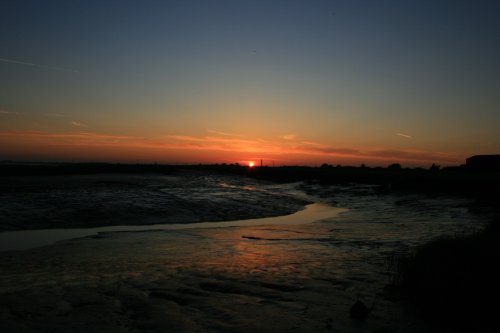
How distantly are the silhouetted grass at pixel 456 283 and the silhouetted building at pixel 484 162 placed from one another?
55.0 m

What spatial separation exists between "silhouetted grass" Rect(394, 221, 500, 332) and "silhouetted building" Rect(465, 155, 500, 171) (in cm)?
5497

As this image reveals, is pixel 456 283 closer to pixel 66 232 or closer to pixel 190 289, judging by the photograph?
pixel 190 289

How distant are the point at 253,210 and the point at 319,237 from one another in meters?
8.49

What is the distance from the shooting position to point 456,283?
5672 mm

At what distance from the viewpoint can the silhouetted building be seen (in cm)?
5638

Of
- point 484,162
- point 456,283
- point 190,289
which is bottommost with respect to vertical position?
point 190,289

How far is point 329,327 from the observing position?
16.5 feet

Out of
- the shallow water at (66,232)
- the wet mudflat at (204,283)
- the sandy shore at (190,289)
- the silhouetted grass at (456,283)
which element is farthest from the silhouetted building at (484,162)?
the sandy shore at (190,289)

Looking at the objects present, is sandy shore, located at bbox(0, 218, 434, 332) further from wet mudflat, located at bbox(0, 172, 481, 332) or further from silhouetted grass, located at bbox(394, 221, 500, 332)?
silhouetted grass, located at bbox(394, 221, 500, 332)

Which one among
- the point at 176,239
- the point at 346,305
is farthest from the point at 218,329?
the point at 176,239

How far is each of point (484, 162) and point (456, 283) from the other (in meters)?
63.0

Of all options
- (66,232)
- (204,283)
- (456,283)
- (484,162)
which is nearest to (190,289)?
(204,283)

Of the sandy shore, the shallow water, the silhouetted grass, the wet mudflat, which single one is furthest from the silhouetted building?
the sandy shore

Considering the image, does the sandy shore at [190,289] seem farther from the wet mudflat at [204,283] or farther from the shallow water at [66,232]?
the shallow water at [66,232]
